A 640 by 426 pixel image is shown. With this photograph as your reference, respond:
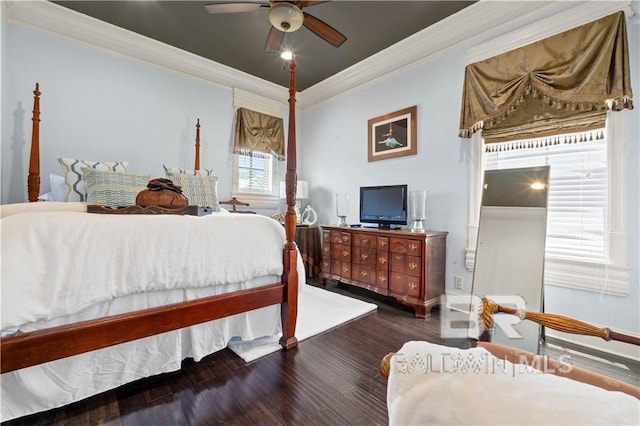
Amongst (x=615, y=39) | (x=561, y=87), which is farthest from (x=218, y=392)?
(x=615, y=39)

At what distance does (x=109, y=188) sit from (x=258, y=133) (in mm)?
2280

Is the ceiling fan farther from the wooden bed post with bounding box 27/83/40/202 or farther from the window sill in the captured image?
the window sill

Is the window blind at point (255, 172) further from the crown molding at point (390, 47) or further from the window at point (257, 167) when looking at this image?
the crown molding at point (390, 47)

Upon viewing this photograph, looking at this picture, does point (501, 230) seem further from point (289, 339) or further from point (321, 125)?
point (321, 125)

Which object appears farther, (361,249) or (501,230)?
(361,249)

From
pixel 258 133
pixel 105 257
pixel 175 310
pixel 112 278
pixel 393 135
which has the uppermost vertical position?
pixel 258 133

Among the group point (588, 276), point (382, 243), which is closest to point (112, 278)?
point (382, 243)

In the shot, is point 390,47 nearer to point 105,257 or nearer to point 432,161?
point 432,161

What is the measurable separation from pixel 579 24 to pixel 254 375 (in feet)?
11.2

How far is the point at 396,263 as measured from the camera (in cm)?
277

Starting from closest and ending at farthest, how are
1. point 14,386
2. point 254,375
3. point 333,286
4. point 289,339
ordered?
point 14,386 < point 254,375 < point 289,339 < point 333,286

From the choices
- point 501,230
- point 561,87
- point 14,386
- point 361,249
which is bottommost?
point 14,386

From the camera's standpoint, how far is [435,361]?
54 cm

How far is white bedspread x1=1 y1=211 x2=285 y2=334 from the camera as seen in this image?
3.68ft
